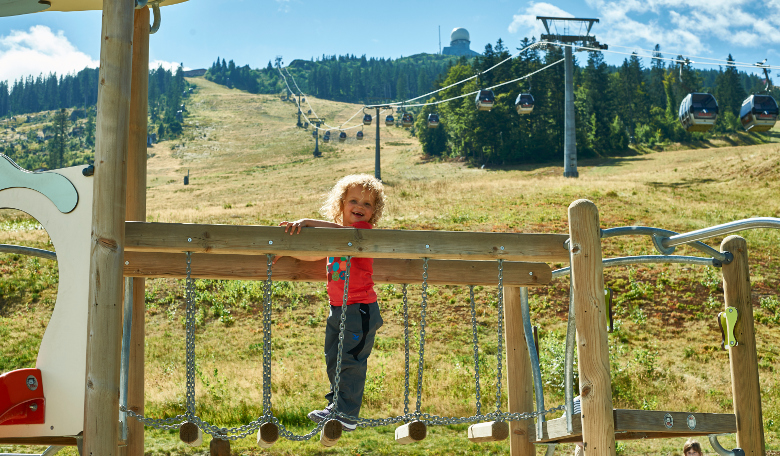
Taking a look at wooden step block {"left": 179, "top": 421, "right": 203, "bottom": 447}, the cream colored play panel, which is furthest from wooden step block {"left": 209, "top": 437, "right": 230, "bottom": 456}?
the cream colored play panel

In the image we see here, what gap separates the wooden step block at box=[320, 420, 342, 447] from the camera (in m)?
3.94

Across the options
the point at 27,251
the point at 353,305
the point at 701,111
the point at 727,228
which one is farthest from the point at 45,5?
the point at 701,111

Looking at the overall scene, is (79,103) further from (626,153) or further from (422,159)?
(626,153)

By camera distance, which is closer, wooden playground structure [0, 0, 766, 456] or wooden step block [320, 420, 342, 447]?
wooden playground structure [0, 0, 766, 456]

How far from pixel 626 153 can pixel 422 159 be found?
2351cm

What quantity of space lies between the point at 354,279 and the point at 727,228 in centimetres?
238

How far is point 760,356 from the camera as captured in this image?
13.5m

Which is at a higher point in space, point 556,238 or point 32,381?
point 556,238

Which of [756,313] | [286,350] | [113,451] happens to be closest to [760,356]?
[756,313]

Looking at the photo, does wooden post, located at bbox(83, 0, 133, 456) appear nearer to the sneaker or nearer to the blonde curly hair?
the sneaker

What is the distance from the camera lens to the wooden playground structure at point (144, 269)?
344cm

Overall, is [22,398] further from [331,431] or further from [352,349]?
[352,349]

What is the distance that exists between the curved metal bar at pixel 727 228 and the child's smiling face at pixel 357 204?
6.69ft

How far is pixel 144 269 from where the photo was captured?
175 inches
